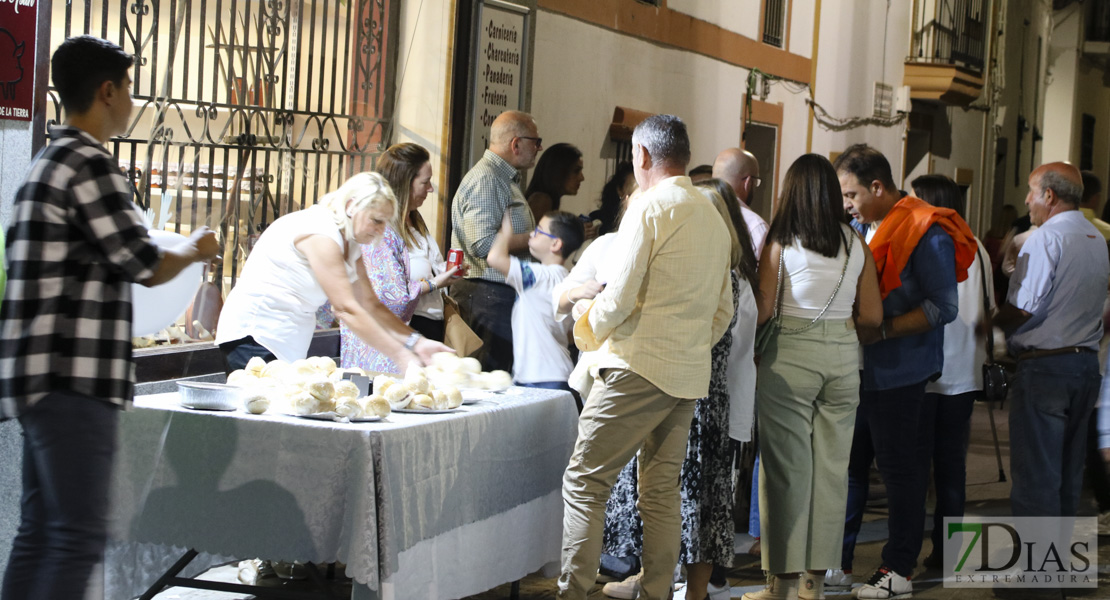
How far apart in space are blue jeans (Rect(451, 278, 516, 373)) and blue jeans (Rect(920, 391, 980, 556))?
2088 millimetres

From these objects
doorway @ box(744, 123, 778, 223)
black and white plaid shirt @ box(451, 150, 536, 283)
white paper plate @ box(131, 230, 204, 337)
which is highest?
doorway @ box(744, 123, 778, 223)

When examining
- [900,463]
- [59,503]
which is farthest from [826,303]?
[59,503]

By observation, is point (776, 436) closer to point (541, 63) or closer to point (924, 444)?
point (924, 444)

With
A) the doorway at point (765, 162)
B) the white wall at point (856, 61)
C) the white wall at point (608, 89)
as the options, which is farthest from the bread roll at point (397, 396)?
the white wall at point (856, 61)

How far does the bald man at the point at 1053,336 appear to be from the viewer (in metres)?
5.85

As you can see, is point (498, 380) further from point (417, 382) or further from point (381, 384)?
point (381, 384)

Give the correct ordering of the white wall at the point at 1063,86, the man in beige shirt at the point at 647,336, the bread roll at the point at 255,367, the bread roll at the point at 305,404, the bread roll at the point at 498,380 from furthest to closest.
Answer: the white wall at the point at 1063,86
the bread roll at the point at 498,380
the man in beige shirt at the point at 647,336
the bread roll at the point at 255,367
the bread roll at the point at 305,404

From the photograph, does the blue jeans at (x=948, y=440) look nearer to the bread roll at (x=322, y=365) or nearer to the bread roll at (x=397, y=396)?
the bread roll at (x=397, y=396)

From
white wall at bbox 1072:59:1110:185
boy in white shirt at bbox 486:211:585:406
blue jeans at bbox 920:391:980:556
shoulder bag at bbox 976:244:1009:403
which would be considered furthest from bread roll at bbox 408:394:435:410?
white wall at bbox 1072:59:1110:185

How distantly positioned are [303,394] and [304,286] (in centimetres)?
83

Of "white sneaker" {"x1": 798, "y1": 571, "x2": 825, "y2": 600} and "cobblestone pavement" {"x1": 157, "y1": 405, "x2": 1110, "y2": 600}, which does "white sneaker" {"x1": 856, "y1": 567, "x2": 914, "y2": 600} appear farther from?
"white sneaker" {"x1": 798, "y1": 571, "x2": 825, "y2": 600}

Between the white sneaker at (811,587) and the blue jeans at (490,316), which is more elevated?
the blue jeans at (490,316)

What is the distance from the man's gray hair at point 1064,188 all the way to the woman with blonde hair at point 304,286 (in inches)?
127

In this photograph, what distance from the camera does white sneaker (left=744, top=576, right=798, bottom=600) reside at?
209 inches
